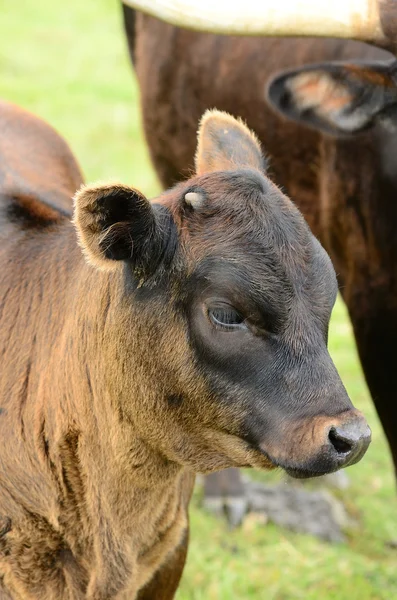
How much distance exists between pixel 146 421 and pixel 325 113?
2.14m

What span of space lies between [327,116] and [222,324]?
2113mm

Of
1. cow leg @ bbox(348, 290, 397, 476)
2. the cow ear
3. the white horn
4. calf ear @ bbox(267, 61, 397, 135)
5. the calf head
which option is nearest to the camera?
the calf head

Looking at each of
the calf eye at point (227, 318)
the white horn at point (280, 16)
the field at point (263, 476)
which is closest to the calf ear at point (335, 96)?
the white horn at point (280, 16)

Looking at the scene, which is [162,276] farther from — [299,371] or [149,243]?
[299,371]

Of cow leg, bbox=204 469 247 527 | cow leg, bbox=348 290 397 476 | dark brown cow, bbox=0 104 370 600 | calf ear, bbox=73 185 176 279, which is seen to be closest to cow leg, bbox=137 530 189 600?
dark brown cow, bbox=0 104 370 600

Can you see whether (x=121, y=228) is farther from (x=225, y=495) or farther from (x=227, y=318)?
(x=225, y=495)

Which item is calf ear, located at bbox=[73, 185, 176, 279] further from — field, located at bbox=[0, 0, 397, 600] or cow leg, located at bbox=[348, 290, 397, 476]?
field, located at bbox=[0, 0, 397, 600]

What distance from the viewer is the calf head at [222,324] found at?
2.91 metres

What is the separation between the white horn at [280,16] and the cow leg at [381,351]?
1177mm

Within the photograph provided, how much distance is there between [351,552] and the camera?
5.31m

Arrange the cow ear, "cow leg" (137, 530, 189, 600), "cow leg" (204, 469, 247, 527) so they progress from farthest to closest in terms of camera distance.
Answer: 1. "cow leg" (204, 469, 247, 527)
2. "cow leg" (137, 530, 189, 600)
3. the cow ear

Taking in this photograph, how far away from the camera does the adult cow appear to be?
428 centimetres

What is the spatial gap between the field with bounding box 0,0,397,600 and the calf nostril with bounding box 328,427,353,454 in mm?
2165

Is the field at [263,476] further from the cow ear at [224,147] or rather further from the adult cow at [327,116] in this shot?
the cow ear at [224,147]
